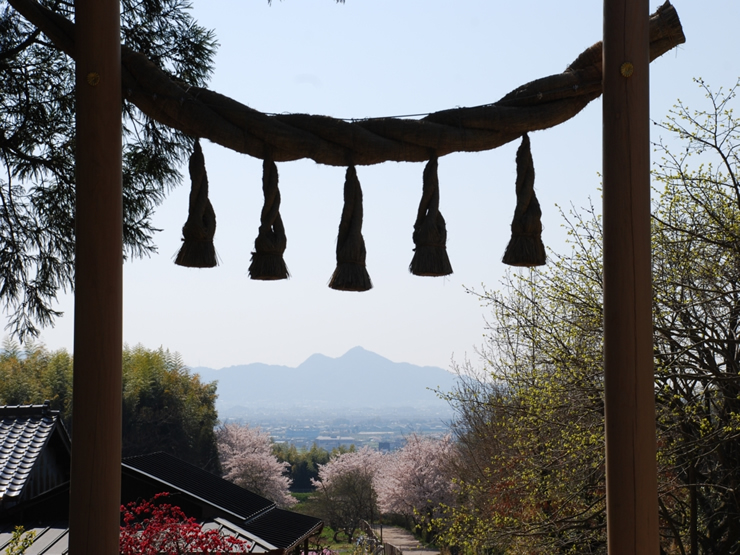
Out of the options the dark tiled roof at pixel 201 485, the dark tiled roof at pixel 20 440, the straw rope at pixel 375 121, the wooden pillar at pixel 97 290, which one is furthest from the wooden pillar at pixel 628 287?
the dark tiled roof at pixel 20 440

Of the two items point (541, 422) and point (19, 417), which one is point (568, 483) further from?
point (19, 417)

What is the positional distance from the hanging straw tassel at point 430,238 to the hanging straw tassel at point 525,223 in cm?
19

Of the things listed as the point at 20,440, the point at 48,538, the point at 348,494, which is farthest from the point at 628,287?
the point at 348,494

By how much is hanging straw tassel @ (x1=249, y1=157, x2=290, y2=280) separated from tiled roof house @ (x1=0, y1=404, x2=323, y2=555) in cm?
541

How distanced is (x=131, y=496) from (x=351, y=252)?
6.95m

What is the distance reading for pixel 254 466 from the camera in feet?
86.8

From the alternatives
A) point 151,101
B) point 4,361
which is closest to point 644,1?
point 151,101

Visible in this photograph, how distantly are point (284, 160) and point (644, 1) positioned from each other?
0.99 metres

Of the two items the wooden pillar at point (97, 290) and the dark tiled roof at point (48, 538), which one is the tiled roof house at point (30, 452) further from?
the wooden pillar at point (97, 290)

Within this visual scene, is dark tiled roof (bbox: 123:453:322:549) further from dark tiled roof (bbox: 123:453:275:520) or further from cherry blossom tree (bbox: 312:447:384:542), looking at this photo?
cherry blossom tree (bbox: 312:447:384:542)

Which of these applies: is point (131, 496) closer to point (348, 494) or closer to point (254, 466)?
point (348, 494)

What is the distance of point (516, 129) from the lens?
1827 mm

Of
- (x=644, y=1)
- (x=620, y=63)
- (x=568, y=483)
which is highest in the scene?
(x=644, y=1)

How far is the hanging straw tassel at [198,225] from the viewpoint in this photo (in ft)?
6.15
